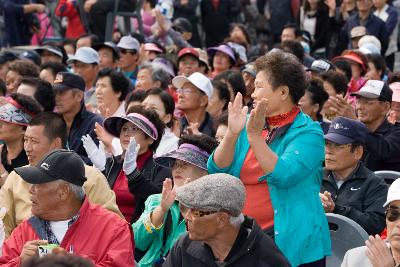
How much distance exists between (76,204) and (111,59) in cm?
721

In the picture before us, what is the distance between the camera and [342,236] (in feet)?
21.6

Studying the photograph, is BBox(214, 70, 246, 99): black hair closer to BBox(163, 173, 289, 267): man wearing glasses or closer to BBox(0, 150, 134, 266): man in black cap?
BBox(0, 150, 134, 266): man in black cap

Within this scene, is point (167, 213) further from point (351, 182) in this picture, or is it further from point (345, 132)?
point (345, 132)

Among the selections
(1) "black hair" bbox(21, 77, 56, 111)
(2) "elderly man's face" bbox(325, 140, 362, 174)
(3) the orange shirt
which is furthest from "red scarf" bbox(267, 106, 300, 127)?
(1) "black hair" bbox(21, 77, 56, 111)

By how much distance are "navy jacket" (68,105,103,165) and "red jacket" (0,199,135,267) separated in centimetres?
292

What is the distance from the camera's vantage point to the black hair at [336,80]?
33.9 feet

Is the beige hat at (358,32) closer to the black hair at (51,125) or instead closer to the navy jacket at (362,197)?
the navy jacket at (362,197)

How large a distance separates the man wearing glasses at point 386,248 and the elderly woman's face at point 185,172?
148cm

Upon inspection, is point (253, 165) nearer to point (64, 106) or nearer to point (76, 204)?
point (76, 204)

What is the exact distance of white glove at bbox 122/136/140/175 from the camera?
7.25 m

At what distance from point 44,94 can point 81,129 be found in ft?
1.54

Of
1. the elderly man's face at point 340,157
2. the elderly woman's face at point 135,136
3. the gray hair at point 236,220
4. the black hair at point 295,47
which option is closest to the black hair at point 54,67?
the black hair at point 295,47

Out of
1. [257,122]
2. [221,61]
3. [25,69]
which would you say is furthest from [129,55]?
[257,122]

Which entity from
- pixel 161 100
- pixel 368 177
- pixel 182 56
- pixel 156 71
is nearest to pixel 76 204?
pixel 368 177
